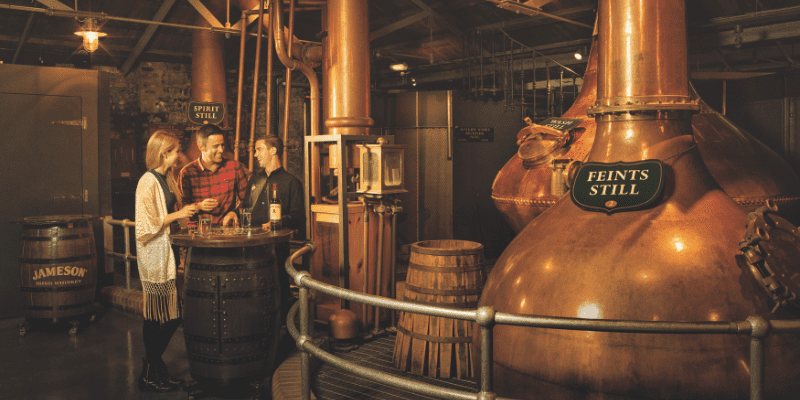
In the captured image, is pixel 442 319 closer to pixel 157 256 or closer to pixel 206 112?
pixel 157 256

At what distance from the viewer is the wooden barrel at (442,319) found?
3.27 m

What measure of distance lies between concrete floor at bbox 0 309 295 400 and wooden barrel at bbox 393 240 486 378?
3.44 ft

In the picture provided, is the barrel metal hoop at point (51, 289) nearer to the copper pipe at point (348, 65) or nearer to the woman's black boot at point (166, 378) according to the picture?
the woman's black boot at point (166, 378)

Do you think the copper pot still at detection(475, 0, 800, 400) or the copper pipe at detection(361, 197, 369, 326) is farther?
the copper pipe at detection(361, 197, 369, 326)

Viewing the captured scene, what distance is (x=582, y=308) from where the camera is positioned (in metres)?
1.96

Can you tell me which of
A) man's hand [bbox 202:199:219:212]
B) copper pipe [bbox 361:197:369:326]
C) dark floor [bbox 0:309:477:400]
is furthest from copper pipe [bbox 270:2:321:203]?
dark floor [bbox 0:309:477:400]

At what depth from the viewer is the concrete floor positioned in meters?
3.82

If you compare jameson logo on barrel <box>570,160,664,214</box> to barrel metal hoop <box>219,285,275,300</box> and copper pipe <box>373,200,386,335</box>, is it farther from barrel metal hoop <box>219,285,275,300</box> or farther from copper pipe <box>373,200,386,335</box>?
copper pipe <box>373,200,386,335</box>

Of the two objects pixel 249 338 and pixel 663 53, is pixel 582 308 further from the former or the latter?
pixel 249 338

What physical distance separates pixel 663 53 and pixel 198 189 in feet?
12.9

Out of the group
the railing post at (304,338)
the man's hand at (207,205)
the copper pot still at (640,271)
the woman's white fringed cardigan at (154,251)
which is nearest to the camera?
the copper pot still at (640,271)

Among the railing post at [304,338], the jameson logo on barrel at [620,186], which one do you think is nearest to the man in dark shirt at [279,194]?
the railing post at [304,338]

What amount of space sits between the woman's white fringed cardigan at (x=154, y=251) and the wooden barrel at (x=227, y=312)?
0.84 ft

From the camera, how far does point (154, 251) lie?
12.3ft
